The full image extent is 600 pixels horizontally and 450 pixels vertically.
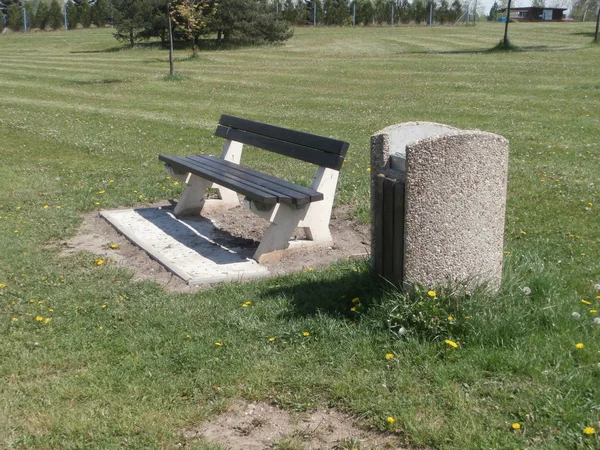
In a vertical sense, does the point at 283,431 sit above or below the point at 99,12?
below

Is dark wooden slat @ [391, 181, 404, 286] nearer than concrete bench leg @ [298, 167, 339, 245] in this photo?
Yes

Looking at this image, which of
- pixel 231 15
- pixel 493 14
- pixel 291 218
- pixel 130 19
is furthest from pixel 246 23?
pixel 493 14

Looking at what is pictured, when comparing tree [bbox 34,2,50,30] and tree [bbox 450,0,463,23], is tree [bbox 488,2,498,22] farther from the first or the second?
tree [bbox 34,2,50,30]

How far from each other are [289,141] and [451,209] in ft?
9.41

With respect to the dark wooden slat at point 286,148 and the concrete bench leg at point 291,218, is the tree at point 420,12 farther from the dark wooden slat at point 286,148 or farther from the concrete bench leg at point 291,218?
the concrete bench leg at point 291,218

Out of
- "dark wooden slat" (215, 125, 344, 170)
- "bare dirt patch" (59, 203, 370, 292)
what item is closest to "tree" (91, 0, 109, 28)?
"dark wooden slat" (215, 125, 344, 170)

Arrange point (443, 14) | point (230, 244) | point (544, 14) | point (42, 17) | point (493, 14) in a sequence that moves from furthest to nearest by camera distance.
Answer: point (544, 14) → point (493, 14) → point (443, 14) → point (42, 17) → point (230, 244)

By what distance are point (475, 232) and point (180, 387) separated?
6.13 feet

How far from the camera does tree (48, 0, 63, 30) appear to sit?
5416cm

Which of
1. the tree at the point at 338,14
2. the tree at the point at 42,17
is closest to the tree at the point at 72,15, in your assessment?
the tree at the point at 42,17

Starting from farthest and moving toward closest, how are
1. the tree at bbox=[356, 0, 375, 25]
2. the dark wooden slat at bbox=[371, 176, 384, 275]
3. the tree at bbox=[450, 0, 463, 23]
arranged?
1. the tree at bbox=[450, 0, 463, 23]
2. the tree at bbox=[356, 0, 375, 25]
3. the dark wooden slat at bbox=[371, 176, 384, 275]

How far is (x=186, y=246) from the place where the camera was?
271 inches

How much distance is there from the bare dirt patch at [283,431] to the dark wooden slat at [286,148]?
2.84 metres

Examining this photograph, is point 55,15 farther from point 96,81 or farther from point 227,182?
point 227,182
